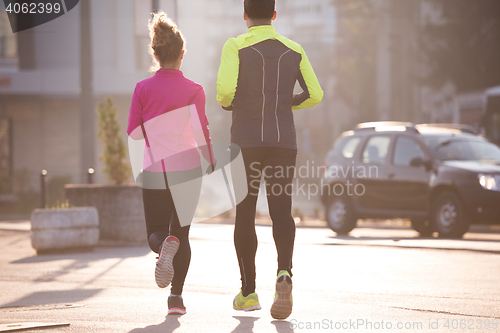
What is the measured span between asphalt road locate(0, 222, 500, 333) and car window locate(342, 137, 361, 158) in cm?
289

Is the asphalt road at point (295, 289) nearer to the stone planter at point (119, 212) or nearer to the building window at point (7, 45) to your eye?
the stone planter at point (119, 212)

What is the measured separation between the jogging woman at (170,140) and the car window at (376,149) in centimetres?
886

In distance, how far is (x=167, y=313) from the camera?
5711mm

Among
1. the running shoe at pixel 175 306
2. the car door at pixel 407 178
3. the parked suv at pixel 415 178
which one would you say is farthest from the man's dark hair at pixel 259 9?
the car door at pixel 407 178

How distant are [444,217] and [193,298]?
7484 mm

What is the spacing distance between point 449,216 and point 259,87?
8.33m

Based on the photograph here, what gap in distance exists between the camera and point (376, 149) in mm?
14359

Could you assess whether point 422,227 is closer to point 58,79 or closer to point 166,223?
point 166,223

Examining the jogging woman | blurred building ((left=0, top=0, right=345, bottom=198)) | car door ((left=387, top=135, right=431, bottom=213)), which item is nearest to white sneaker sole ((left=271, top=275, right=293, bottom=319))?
the jogging woman

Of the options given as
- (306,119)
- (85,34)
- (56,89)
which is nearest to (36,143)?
(56,89)

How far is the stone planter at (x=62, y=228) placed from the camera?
36.1 feet

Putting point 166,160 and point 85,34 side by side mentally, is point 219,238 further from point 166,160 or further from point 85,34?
point 166,160

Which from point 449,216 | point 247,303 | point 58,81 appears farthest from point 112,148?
point 58,81

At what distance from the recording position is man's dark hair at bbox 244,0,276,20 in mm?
5530
